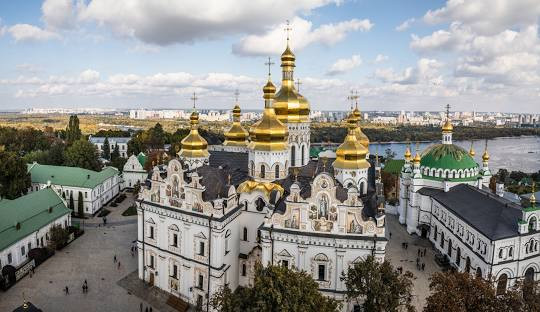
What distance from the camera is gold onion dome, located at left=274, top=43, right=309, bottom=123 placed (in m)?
23.0

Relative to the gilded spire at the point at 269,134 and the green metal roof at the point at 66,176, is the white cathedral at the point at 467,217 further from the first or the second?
the green metal roof at the point at 66,176

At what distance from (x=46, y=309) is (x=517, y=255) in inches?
910

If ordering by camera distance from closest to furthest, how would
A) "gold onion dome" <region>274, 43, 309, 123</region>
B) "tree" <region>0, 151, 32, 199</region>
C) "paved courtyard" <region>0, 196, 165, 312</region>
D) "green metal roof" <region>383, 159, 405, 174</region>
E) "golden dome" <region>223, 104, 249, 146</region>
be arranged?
"paved courtyard" <region>0, 196, 165, 312</region> → "gold onion dome" <region>274, 43, 309, 123</region> → "golden dome" <region>223, 104, 249, 146</region> → "tree" <region>0, 151, 32, 199</region> → "green metal roof" <region>383, 159, 405, 174</region>

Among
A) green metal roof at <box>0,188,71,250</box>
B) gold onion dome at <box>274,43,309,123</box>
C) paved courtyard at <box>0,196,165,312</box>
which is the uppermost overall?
gold onion dome at <box>274,43,309,123</box>

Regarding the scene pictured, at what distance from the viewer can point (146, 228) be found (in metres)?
20.6

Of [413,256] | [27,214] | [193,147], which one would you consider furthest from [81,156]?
[413,256]

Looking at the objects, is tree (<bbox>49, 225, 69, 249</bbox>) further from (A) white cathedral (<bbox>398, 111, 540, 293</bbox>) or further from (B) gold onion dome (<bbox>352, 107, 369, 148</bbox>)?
(A) white cathedral (<bbox>398, 111, 540, 293</bbox>)

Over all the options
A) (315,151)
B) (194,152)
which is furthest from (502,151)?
(194,152)

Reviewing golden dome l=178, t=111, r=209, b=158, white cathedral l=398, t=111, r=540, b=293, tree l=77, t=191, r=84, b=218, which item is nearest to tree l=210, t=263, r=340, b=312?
white cathedral l=398, t=111, r=540, b=293

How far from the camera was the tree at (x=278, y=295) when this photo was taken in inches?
422

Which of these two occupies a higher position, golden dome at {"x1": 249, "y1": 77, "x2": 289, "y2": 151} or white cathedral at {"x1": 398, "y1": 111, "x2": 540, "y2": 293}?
golden dome at {"x1": 249, "y1": 77, "x2": 289, "y2": 151}

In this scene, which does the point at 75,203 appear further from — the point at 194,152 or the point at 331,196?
the point at 331,196

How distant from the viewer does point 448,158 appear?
28000mm

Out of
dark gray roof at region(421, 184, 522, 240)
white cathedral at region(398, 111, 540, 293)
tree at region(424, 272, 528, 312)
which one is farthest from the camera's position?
dark gray roof at region(421, 184, 522, 240)
